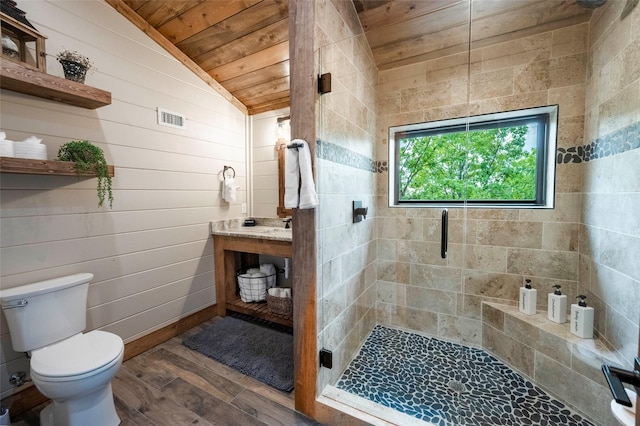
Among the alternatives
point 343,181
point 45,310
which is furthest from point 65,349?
point 343,181

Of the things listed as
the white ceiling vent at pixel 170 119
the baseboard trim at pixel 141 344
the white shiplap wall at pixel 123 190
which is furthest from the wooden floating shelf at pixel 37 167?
the baseboard trim at pixel 141 344

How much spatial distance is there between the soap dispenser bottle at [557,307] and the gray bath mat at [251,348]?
6.07ft

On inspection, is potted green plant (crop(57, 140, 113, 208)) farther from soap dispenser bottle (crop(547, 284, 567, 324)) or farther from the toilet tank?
soap dispenser bottle (crop(547, 284, 567, 324))

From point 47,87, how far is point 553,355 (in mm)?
3414

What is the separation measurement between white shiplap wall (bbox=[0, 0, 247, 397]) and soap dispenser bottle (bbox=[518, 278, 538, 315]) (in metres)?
2.76

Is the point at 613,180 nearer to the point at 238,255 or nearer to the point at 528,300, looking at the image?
the point at 528,300

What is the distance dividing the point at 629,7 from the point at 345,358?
8.62ft

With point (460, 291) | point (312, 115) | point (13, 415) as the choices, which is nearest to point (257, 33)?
point (312, 115)

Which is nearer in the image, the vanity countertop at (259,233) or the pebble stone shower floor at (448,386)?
the pebble stone shower floor at (448,386)

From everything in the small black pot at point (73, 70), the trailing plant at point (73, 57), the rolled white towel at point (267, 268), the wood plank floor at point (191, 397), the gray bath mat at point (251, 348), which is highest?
the trailing plant at point (73, 57)

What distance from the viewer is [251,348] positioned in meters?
2.18

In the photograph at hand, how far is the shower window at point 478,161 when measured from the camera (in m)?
2.02

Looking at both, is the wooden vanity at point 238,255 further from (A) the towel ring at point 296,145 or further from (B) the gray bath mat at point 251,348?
(A) the towel ring at point 296,145

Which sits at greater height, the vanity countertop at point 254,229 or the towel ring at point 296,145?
the towel ring at point 296,145
